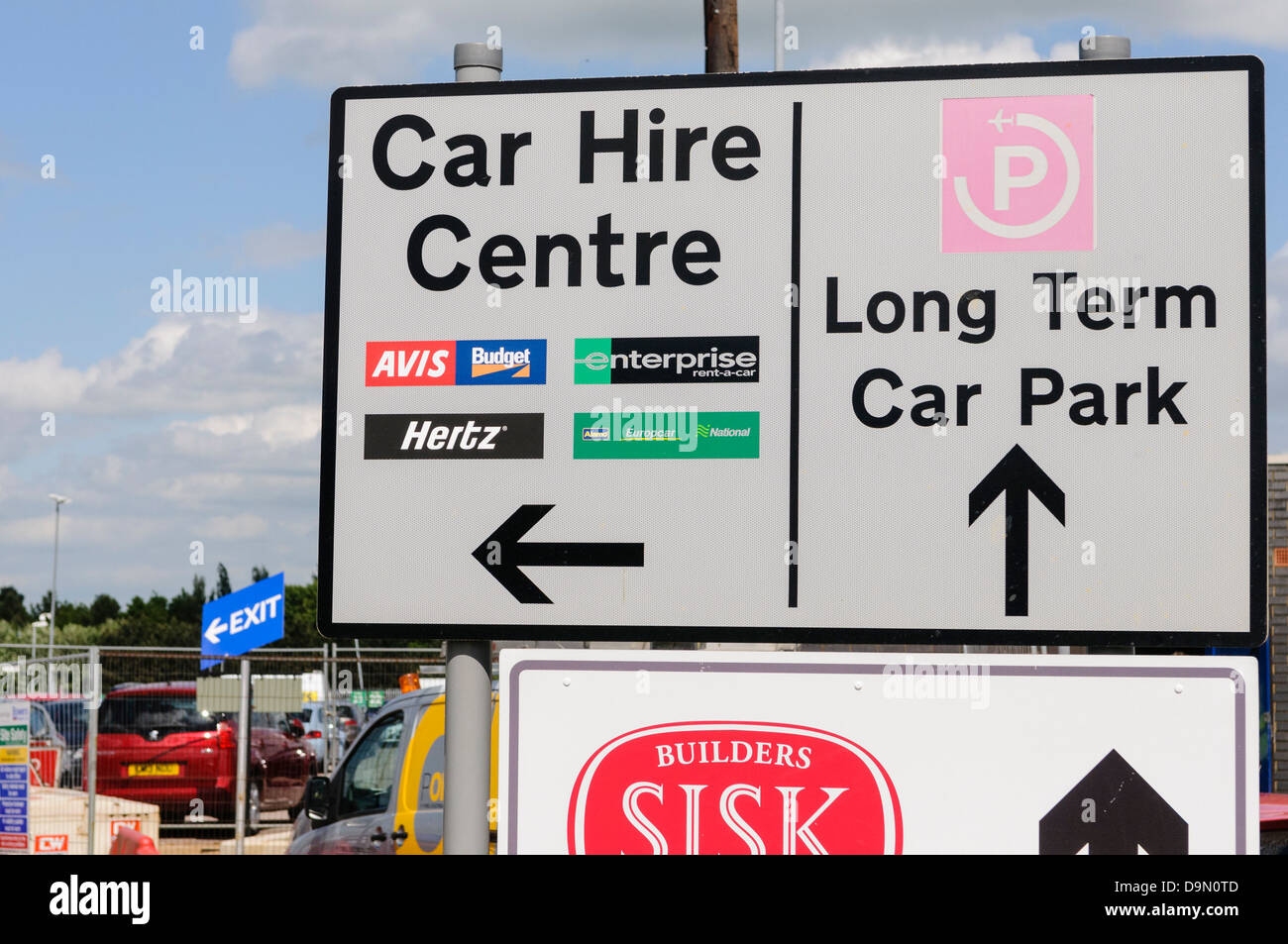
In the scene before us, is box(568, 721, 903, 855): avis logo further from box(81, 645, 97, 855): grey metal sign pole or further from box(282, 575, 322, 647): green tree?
box(282, 575, 322, 647): green tree

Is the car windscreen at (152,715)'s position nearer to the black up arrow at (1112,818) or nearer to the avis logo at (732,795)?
the avis logo at (732,795)

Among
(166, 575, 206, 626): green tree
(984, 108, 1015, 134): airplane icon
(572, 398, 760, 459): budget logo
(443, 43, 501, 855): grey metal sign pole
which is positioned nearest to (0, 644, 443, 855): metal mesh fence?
(443, 43, 501, 855): grey metal sign pole

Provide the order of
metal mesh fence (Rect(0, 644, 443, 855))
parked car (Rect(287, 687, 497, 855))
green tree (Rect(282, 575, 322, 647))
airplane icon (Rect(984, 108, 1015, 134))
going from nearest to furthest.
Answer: airplane icon (Rect(984, 108, 1015, 134)) → parked car (Rect(287, 687, 497, 855)) → metal mesh fence (Rect(0, 644, 443, 855)) → green tree (Rect(282, 575, 322, 647))

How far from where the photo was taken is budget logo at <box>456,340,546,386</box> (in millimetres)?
3051

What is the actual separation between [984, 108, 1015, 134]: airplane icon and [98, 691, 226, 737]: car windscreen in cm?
1716

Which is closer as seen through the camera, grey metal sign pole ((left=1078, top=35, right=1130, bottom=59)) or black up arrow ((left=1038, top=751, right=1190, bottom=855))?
black up arrow ((left=1038, top=751, right=1190, bottom=855))

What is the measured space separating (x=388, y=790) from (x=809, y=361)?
5556 mm

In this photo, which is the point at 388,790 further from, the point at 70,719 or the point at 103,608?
the point at 103,608

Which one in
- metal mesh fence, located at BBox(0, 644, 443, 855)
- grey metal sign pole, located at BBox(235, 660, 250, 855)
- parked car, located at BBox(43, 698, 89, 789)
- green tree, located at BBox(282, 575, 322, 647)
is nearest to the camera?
metal mesh fence, located at BBox(0, 644, 443, 855)

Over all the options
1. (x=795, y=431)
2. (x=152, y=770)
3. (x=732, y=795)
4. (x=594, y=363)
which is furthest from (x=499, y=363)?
(x=152, y=770)

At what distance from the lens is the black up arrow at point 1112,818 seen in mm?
2678
